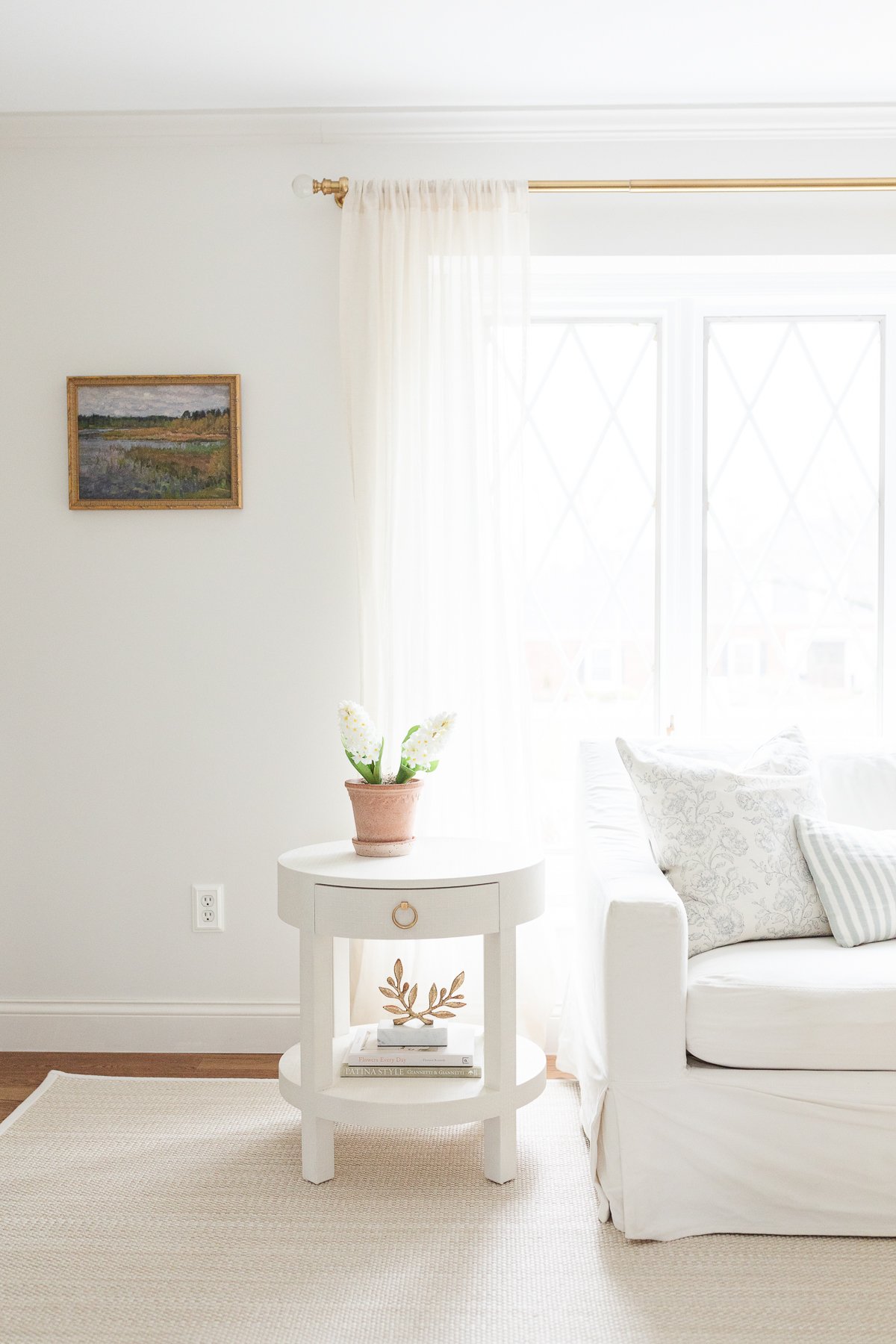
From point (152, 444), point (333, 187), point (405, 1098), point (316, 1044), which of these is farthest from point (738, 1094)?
point (333, 187)

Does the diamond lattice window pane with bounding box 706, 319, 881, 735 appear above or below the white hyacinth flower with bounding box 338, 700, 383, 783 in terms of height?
above

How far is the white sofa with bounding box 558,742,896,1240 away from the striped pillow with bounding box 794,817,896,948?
21 centimetres

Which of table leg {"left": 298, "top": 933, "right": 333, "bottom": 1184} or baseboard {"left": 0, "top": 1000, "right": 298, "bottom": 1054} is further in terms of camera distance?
baseboard {"left": 0, "top": 1000, "right": 298, "bottom": 1054}

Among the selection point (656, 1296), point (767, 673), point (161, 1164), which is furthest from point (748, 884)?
point (161, 1164)

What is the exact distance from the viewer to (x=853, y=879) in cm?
217

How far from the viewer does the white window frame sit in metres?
2.96

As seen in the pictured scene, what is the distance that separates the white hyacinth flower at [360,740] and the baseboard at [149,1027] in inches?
37.5

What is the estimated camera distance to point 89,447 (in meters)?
2.80

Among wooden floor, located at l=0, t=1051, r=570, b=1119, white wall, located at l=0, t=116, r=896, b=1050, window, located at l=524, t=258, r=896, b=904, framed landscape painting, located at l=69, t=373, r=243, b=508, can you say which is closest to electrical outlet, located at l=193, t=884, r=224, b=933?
white wall, located at l=0, t=116, r=896, b=1050

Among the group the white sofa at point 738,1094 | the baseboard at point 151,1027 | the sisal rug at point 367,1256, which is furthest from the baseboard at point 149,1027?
the white sofa at point 738,1094

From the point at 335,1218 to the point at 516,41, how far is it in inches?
100

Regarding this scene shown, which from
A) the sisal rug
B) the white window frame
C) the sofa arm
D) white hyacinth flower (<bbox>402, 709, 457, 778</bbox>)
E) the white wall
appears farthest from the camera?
the white window frame

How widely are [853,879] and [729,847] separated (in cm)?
26

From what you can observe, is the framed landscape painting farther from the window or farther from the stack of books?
the stack of books
